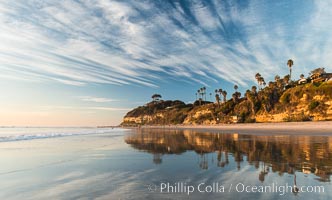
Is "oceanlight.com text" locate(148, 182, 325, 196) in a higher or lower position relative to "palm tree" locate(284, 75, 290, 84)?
lower

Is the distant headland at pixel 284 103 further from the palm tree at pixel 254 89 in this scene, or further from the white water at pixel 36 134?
the white water at pixel 36 134

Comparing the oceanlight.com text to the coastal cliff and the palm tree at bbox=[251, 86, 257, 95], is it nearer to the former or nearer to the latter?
the coastal cliff

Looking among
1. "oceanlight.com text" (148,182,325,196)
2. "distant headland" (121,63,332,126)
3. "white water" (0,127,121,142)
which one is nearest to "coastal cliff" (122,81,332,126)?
"distant headland" (121,63,332,126)

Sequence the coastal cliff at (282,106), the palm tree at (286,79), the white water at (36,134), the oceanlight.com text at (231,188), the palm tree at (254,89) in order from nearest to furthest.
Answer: the oceanlight.com text at (231,188) < the white water at (36,134) < the coastal cliff at (282,106) < the palm tree at (286,79) < the palm tree at (254,89)

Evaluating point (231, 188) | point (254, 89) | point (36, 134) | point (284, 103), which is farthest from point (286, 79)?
point (231, 188)

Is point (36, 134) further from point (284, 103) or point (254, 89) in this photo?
point (254, 89)

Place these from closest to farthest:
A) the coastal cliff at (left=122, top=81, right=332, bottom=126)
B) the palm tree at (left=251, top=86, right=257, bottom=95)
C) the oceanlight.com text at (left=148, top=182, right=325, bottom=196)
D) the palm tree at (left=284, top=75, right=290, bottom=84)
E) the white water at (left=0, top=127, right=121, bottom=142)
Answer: the oceanlight.com text at (left=148, top=182, right=325, bottom=196) < the white water at (left=0, top=127, right=121, bottom=142) < the coastal cliff at (left=122, top=81, right=332, bottom=126) < the palm tree at (left=284, top=75, right=290, bottom=84) < the palm tree at (left=251, top=86, right=257, bottom=95)

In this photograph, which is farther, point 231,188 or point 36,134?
point 36,134

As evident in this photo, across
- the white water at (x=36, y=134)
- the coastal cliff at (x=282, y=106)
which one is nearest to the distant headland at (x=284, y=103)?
the coastal cliff at (x=282, y=106)

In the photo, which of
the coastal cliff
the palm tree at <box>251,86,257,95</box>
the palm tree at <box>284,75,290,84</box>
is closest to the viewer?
the coastal cliff

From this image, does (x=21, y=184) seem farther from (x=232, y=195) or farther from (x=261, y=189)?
(x=261, y=189)

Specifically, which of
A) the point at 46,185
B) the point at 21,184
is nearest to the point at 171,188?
the point at 46,185

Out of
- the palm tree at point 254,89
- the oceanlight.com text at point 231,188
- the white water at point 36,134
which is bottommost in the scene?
the white water at point 36,134

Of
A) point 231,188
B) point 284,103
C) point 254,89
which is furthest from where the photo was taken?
point 254,89
